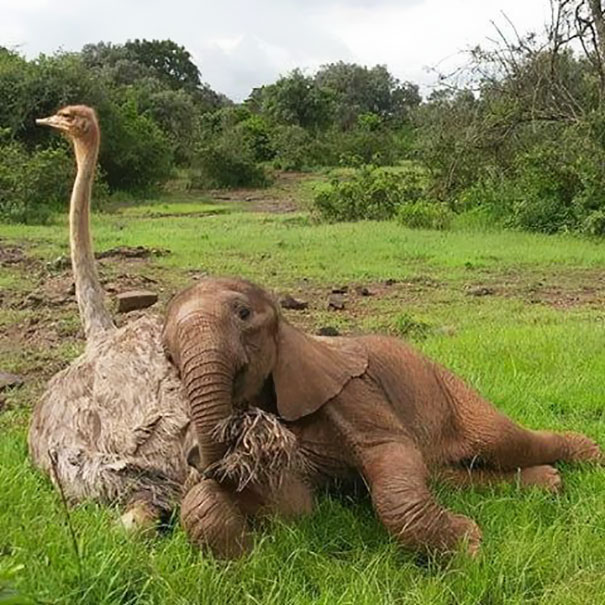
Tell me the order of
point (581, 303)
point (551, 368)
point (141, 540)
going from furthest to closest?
1. point (581, 303)
2. point (551, 368)
3. point (141, 540)

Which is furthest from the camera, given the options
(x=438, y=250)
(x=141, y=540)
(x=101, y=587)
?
(x=438, y=250)

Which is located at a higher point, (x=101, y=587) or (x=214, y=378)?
(x=214, y=378)

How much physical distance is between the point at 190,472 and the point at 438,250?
10.7 meters

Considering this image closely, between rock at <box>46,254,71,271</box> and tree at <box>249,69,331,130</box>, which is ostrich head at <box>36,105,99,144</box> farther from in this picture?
tree at <box>249,69,331,130</box>

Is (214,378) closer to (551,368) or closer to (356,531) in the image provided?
(356,531)

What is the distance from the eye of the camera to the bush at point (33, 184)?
19.6 metres

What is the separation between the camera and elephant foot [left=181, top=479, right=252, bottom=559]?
3.15m

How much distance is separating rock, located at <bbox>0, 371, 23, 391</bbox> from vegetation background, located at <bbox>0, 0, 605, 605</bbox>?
0.39ft

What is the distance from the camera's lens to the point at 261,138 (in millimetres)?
39469

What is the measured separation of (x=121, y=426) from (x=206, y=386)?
101cm

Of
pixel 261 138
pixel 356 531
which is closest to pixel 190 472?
pixel 356 531

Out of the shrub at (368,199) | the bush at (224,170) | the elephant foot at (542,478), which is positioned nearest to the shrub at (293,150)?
the bush at (224,170)

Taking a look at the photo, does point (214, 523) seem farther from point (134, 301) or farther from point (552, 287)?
point (552, 287)

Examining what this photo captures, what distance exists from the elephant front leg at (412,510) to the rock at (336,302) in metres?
6.11
